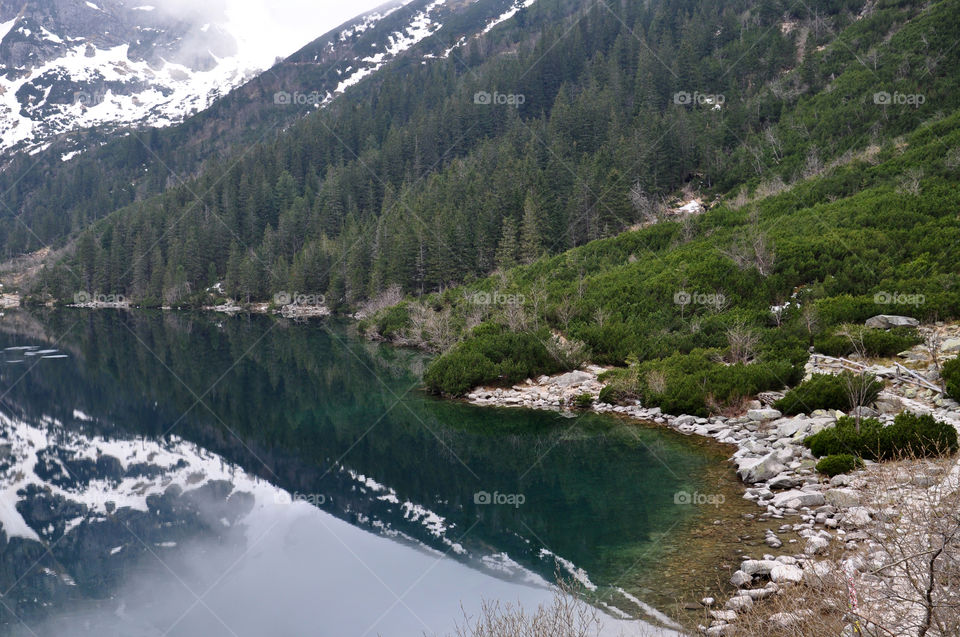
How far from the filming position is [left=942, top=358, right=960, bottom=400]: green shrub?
57.5 feet

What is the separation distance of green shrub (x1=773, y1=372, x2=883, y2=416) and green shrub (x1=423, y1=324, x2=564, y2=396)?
447 inches

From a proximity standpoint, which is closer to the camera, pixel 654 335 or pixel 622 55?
pixel 654 335

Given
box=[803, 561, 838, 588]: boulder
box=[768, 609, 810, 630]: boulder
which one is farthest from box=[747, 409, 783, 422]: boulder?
box=[768, 609, 810, 630]: boulder

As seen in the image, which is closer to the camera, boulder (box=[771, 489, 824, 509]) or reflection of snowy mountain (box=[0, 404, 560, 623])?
boulder (box=[771, 489, 824, 509])

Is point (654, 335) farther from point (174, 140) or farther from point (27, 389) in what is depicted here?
point (174, 140)

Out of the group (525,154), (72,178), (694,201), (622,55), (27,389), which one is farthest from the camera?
(72,178)

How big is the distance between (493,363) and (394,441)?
7.43m

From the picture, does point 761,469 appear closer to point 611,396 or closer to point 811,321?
point 611,396

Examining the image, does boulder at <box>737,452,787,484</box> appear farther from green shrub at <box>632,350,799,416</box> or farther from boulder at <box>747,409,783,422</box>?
green shrub at <box>632,350,799,416</box>

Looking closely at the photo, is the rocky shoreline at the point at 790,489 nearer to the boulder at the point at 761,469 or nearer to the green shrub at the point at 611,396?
the boulder at the point at 761,469

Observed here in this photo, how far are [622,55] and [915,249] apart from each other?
7991cm

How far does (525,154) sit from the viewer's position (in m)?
79.7

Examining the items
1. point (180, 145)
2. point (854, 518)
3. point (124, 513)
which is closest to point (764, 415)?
point (854, 518)

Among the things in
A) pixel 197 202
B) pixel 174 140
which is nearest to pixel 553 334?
pixel 197 202
